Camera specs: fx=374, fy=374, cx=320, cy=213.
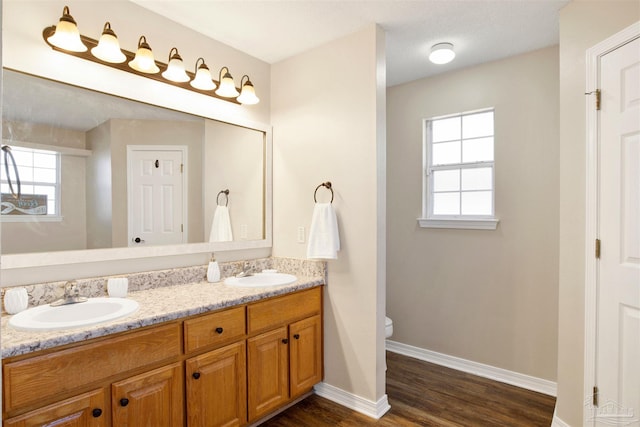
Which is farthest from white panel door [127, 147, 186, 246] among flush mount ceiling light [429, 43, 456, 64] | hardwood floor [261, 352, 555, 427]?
flush mount ceiling light [429, 43, 456, 64]

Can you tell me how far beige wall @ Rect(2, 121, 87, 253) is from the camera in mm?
1766

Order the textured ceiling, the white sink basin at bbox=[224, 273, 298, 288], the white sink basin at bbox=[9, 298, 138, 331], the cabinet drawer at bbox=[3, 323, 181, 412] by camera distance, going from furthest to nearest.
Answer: the white sink basin at bbox=[224, 273, 298, 288] → the textured ceiling → the white sink basin at bbox=[9, 298, 138, 331] → the cabinet drawer at bbox=[3, 323, 181, 412]

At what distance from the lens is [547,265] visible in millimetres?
2693

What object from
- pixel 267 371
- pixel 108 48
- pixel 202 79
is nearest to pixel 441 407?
pixel 267 371

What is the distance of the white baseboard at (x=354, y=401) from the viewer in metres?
2.41

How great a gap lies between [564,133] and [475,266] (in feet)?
4.19

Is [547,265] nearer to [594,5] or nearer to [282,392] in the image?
[594,5]

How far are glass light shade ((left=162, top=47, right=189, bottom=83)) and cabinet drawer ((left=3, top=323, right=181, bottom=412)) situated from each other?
142 cm

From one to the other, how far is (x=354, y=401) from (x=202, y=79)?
231 cm

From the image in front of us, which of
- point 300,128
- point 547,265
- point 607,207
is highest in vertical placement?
point 300,128

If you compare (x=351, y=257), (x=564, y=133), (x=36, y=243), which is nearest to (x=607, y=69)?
(x=564, y=133)

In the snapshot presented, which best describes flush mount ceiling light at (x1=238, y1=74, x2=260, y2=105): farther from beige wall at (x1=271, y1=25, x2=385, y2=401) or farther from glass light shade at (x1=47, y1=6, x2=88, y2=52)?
glass light shade at (x1=47, y1=6, x2=88, y2=52)

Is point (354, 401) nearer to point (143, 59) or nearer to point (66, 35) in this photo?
point (143, 59)

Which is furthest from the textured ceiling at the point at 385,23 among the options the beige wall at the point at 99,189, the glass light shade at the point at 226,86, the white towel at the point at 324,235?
the white towel at the point at 324,235
